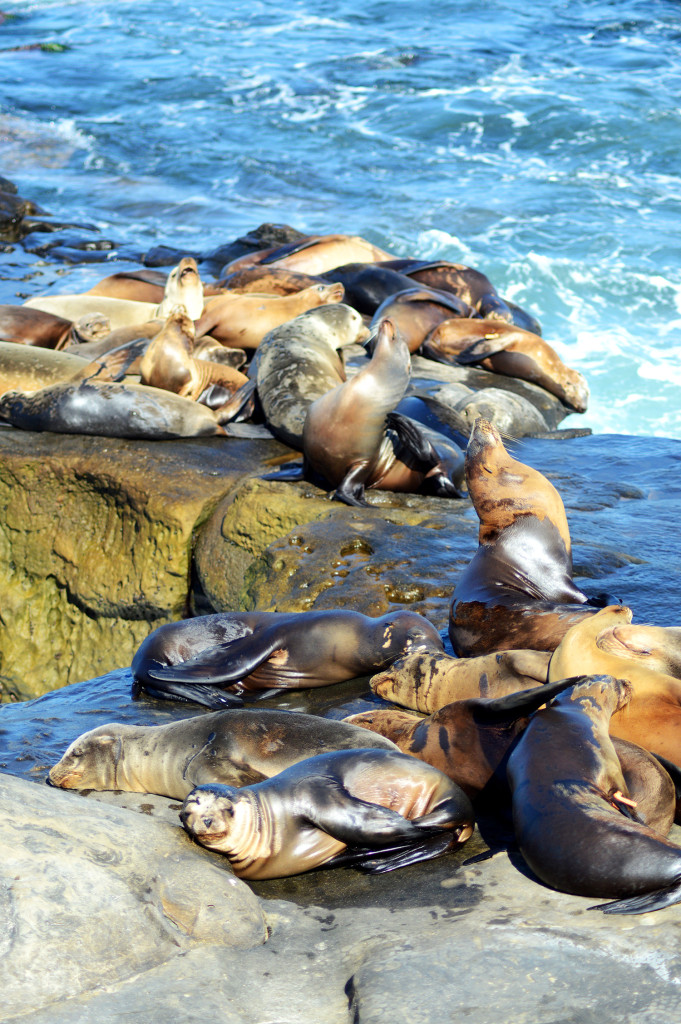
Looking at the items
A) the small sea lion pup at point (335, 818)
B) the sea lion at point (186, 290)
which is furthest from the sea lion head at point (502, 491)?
the sea lion at point (186, 290)

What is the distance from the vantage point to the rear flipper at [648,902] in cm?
233

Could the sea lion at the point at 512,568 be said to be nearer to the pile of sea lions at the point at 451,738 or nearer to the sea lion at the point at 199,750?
the pile of sea lions at the point at 451,738

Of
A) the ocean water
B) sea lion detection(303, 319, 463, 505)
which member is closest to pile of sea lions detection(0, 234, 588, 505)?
sea lion detection(303, 319, 463, 505)

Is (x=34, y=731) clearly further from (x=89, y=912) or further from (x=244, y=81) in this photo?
(x=244, y=81)

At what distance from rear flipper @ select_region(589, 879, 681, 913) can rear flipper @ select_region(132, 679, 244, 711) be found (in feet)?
6.54

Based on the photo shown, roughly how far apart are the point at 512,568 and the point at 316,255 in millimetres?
7241

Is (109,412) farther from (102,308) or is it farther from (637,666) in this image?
(637,666)

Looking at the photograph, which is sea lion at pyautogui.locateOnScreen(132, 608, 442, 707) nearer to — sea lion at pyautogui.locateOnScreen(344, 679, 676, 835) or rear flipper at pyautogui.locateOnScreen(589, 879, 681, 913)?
sea lion at pyautogui.locateOnScreen(344, 679, 676, 835)

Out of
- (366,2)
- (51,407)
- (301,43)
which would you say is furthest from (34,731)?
(366,2)

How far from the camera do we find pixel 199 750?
3.42 m

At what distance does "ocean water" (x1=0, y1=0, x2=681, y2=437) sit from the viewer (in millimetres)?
14219

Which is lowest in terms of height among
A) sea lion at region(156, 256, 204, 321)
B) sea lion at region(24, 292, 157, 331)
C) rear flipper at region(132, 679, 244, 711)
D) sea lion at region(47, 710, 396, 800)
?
rear flipper at region(132, 679, 244, 711)

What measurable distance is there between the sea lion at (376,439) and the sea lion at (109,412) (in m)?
1.14

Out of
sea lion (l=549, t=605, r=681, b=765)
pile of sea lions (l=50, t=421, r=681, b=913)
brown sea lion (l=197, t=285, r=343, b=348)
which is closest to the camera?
pile of sea lions (l=50, t=421, r=681, b=913)
